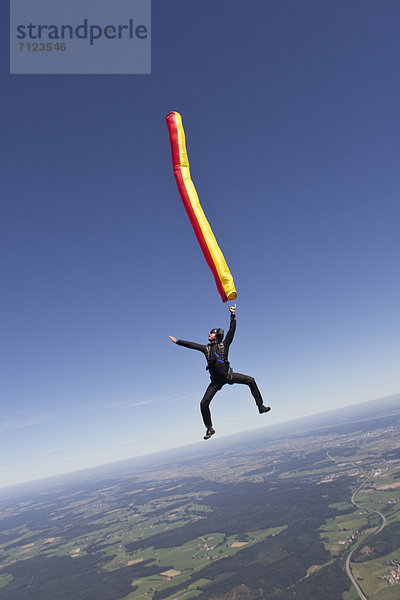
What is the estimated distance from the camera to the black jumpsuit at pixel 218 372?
9.42m

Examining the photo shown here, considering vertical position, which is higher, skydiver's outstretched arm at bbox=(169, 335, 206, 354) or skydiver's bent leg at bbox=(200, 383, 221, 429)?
skydiver's outstretched arm at bbox=(169, 335, 206, 354)

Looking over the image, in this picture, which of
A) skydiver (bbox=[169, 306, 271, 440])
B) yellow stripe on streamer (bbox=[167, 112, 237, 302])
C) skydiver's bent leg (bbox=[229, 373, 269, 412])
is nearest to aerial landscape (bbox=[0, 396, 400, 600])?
skydiver's bent leg (bbox=[229, 373, 269, 412])

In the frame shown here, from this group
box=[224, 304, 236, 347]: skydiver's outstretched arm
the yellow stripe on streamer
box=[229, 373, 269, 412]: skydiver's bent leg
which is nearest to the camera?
the yellow stripe on streamer

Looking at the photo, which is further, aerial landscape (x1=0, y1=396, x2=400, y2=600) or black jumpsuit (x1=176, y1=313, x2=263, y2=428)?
aerial landscape (x1=0, y1=396, x2=400, y2=600)

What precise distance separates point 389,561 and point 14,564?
14018cm

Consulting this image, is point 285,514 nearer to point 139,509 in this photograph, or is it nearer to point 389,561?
point 389,561

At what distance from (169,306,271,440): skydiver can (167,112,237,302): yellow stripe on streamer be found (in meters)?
0.90

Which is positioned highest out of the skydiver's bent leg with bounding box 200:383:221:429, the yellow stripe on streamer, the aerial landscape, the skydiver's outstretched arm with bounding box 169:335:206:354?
the yellow stripe on streamer

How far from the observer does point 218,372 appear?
31.2 ft

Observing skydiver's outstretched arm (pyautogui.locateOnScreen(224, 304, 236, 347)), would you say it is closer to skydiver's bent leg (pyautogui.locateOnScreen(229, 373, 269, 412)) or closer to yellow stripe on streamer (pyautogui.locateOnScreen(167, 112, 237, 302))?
yellow stripe on streamer (pyautogui.locateOnScreen(167, 112, 237, 302))

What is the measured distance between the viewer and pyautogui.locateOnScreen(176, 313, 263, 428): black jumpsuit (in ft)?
30.9

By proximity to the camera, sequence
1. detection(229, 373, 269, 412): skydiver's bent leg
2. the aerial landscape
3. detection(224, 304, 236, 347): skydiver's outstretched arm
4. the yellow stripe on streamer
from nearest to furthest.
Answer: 1. the yellow stripe on streamer
2. detection(224, 304, 236, 347): skydiver's outstretched arm
3. detection(229, 373, 269, 412): skydiver's bent leg
4. the aerial landscape

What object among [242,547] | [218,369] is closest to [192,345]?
[218,369]

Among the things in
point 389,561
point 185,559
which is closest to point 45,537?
point 185,559
